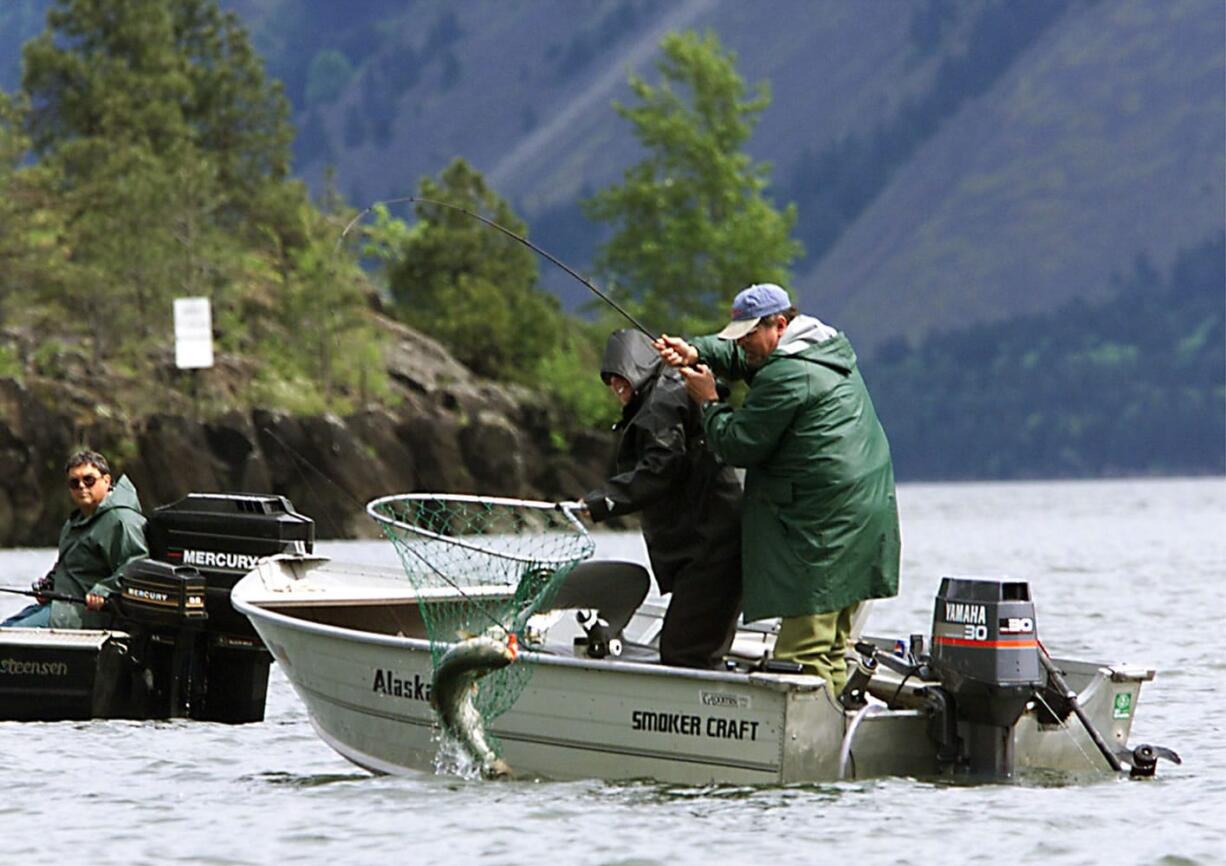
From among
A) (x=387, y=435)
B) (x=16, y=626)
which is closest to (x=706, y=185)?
(x=387, y=435)

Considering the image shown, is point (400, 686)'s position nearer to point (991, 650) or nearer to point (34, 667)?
point (991, 650)

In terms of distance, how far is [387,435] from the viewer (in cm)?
4469

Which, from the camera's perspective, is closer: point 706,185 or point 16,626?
point 16,626

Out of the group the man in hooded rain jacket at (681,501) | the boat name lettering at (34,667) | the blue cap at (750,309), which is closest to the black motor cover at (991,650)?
the man in hooded rain jacket at (681,501)

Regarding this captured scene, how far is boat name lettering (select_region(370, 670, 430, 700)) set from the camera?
1019cm

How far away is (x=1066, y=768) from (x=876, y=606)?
13462 millimetres

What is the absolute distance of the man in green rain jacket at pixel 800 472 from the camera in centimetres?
948

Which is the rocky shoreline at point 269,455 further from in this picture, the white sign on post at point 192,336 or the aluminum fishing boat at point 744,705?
the aluminum fishing boat at point 744,705

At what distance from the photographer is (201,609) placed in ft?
40.0

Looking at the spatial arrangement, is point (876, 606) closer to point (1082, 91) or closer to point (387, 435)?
point (387, 435)

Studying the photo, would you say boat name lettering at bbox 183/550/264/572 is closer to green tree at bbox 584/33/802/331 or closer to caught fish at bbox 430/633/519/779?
caught fish at bbox 430/633/519/779

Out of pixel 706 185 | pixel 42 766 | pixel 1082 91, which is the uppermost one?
pixel 1082 91

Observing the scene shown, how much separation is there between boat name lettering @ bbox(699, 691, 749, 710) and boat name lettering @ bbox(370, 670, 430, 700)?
1394mm

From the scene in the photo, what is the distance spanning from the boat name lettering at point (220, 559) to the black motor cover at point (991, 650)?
469cm
